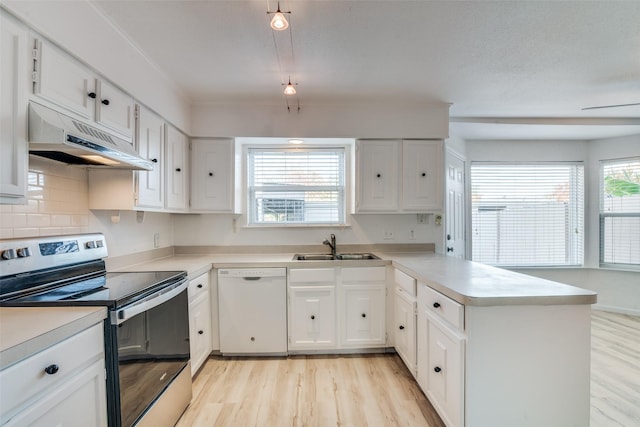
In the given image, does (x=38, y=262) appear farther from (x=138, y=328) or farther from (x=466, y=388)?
(x=466, y=388)

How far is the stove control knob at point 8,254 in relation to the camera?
1262mm

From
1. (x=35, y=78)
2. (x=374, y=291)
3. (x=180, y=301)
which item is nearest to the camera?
(x=35, y=78)

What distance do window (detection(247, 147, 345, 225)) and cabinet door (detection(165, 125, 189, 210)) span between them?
2.38ft

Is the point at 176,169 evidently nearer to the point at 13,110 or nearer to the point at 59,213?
the point at 59,213

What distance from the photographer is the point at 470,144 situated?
12.6 ft

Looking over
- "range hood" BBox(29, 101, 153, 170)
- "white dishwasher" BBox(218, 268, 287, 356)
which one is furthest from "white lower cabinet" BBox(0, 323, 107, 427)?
"white dishwasher" BBox(218, 268, 287, 356)

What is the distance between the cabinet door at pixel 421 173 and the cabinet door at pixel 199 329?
2084 millimetres

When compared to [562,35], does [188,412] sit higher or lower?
lower

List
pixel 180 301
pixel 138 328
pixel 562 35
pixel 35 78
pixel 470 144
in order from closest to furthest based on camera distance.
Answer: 1. pixel 35 78
2. pixel 138 328
3. pixel 562 35
4. pixel 180 301
5. pixel 470 144

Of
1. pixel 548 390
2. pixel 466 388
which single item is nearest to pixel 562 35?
pixel 548 390

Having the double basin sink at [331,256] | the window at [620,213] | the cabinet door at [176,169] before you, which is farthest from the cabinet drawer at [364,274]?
the window at [620,213]

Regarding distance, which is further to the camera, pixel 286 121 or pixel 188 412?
pixel 286 121

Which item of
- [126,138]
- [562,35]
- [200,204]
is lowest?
[200,204]

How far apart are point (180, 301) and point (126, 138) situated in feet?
3.70
